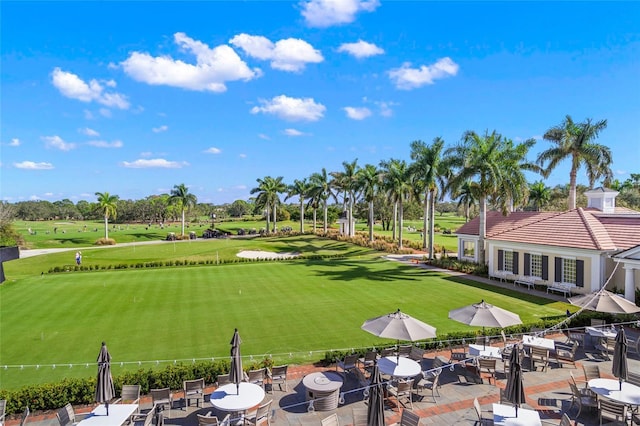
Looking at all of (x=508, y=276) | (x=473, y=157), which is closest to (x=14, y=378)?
(x=508, y=276)

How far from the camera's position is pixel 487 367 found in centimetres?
1282

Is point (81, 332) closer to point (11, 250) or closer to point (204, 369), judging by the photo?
point (204, 369)

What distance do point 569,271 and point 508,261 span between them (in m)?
5.60

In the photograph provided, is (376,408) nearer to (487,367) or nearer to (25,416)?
(487,367)

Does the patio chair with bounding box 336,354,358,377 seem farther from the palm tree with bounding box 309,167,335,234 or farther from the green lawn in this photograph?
the palm tree with bounding box 309,167,335,234

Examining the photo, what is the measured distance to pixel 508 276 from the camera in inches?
1271

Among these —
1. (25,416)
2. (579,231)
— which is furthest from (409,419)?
(579,231)

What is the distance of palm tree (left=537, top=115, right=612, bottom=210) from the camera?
40.9 metres

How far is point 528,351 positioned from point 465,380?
10.7ft

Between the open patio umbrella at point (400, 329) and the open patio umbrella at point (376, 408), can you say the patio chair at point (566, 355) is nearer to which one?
the open patio umbrella at point (400, 329)

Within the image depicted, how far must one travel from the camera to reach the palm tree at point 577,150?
40906 millimetres

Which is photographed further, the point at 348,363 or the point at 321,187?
the point at 321,187

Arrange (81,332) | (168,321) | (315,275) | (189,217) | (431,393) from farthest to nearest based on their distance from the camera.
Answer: (189,217) < (315,275) < (168,321) < (81,332) < (431,393)

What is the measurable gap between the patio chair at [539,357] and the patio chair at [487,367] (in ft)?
5.42
